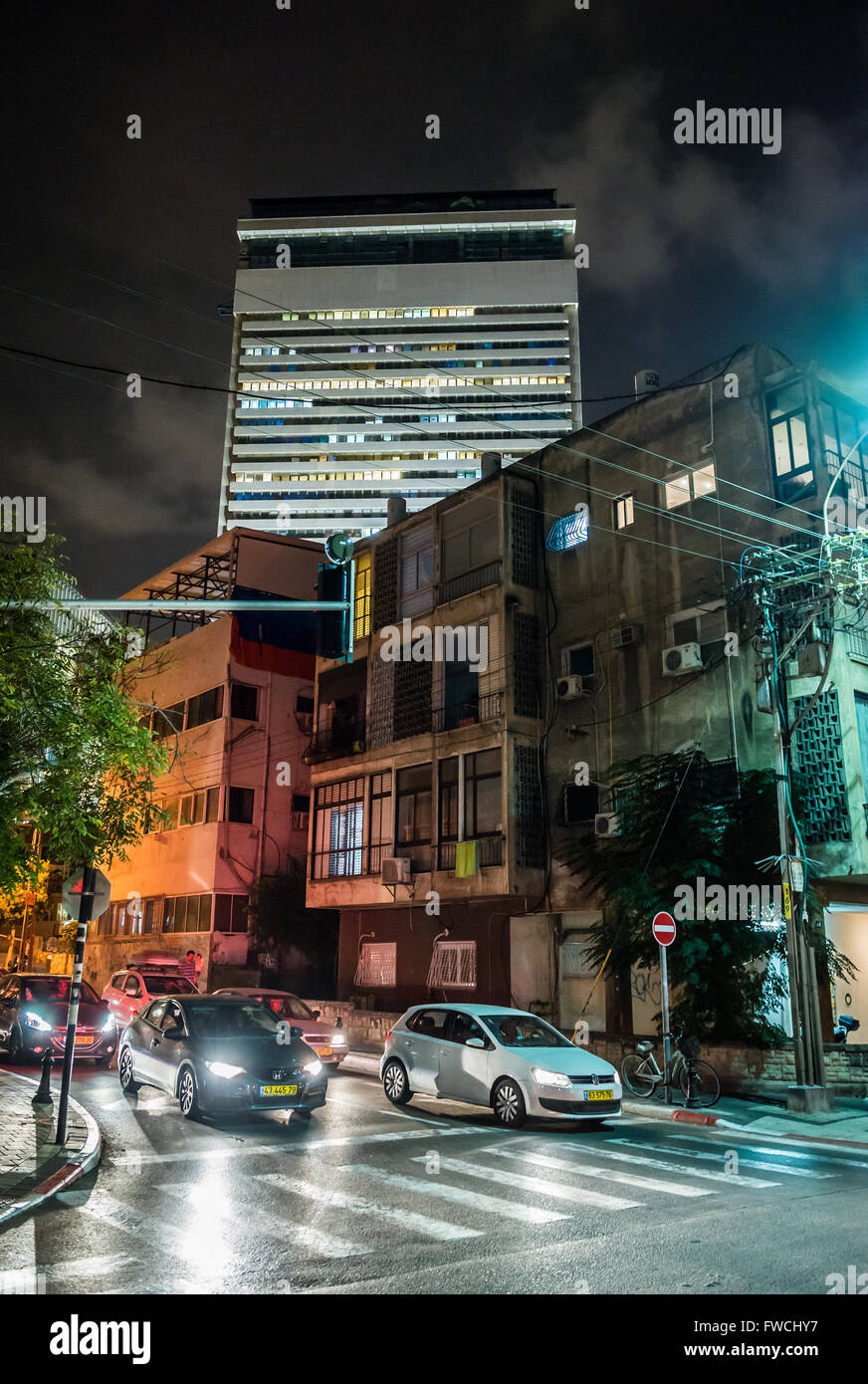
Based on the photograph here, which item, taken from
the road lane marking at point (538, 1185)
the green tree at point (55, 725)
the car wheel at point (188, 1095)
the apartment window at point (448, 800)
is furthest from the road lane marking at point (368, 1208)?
the apartment window at point (448, 800)

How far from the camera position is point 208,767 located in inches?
1432

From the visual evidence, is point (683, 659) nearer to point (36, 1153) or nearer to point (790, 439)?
point (790, 439)

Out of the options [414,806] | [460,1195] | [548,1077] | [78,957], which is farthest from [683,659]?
[460,1195]

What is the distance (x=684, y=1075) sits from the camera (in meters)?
15.2

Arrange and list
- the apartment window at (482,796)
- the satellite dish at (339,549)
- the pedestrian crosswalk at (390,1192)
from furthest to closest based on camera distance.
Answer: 1. the apartment window at (482,796)
2. the satellite dish at (339,549)
3. the pedestrian crosswalk at (390,1192)

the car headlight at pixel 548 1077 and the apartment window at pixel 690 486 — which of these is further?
the apartment window at pixel 690 486

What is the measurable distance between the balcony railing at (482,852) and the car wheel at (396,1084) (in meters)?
9.04

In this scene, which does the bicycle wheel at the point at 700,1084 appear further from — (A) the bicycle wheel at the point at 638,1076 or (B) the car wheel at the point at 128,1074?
(B) the car wheel at the point at 128,1074

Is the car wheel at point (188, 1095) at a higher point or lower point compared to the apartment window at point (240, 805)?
lower

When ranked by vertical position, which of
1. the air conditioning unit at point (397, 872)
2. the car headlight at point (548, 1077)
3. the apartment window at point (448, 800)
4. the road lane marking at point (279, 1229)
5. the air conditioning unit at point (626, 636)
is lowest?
the road lane marking at point (279, 1229)

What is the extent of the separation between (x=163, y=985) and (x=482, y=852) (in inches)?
324

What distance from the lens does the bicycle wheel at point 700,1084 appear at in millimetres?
15008

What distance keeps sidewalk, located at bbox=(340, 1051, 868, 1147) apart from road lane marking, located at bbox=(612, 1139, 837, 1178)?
2.03m

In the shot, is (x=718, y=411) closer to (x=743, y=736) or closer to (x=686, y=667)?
(x=686, y=667)
